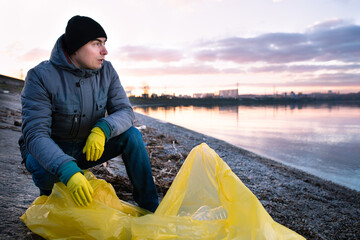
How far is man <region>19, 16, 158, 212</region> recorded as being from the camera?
1.36 metres

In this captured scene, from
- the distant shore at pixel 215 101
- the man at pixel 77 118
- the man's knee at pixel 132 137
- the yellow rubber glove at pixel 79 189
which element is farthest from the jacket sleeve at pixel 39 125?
the distant shore at pixel 215 101

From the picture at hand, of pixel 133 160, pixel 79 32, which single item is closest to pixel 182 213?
pixel 133 160

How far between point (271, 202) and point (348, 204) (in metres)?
1.51

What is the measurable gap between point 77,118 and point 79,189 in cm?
51

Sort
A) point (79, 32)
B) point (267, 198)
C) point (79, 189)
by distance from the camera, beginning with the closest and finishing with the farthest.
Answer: point (79, 189)
point (79, 32)
point (267, 198)

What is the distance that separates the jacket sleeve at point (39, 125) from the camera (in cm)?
132

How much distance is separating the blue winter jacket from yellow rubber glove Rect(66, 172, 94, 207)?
100 millimetres

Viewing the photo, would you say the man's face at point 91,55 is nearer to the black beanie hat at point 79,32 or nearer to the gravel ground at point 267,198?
the black beanie hat at point 79,32

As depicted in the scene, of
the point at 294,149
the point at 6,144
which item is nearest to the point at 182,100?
the point at 294,149

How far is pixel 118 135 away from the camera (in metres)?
1.69

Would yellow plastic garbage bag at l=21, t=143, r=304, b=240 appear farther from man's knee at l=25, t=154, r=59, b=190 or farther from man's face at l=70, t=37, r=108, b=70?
man's face at l=70, t=37, r=108, b=70

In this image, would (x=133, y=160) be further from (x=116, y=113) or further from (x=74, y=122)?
(x=74, y=122)

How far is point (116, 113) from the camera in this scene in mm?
1675

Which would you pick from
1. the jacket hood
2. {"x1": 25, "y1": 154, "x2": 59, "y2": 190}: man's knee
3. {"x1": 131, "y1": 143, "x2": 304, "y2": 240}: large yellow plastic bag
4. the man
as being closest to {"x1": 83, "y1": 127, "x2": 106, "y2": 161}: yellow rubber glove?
the man
